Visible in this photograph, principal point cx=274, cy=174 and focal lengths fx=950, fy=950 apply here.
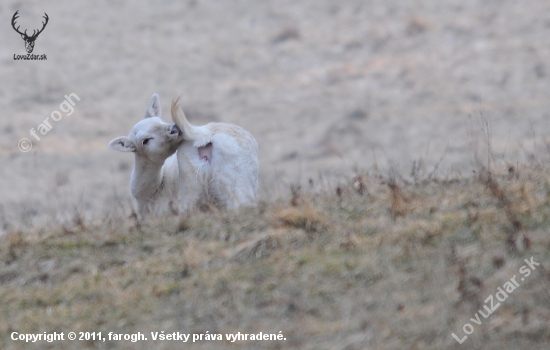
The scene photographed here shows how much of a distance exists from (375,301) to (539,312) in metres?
0.95

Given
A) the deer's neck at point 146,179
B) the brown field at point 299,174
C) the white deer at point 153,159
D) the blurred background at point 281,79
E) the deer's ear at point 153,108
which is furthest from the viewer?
the blurred background at point 281,79

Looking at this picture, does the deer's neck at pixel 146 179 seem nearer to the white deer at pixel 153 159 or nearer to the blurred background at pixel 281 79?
the white deer at pixel 153 159


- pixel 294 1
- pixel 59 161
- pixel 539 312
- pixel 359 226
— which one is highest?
pixel 294 1

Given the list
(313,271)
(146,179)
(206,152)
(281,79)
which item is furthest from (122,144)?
(281,79)

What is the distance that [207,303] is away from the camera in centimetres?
593

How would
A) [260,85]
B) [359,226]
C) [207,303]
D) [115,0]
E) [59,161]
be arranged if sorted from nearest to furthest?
[207,303] < [359,226] < [59,161] < [260,85] < [115,0]

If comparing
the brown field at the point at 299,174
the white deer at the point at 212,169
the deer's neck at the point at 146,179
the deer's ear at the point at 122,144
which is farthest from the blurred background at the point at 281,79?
the white deer at the point at 212,169

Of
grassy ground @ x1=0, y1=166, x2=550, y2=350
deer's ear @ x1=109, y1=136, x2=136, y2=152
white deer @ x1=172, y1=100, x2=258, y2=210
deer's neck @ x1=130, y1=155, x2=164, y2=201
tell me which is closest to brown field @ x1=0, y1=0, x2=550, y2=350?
grassy ground @ x1=0, y1=166, x2=550, y2=350

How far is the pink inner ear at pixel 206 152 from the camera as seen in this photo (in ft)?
27.8

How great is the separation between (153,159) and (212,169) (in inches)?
28.9

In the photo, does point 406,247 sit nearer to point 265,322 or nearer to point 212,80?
point 265,322

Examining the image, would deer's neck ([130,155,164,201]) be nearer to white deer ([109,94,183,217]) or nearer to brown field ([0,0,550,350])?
white deer ([109,94,183,217])

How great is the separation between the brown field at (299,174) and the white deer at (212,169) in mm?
362

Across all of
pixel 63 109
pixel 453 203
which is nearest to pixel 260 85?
pixel 63 109
